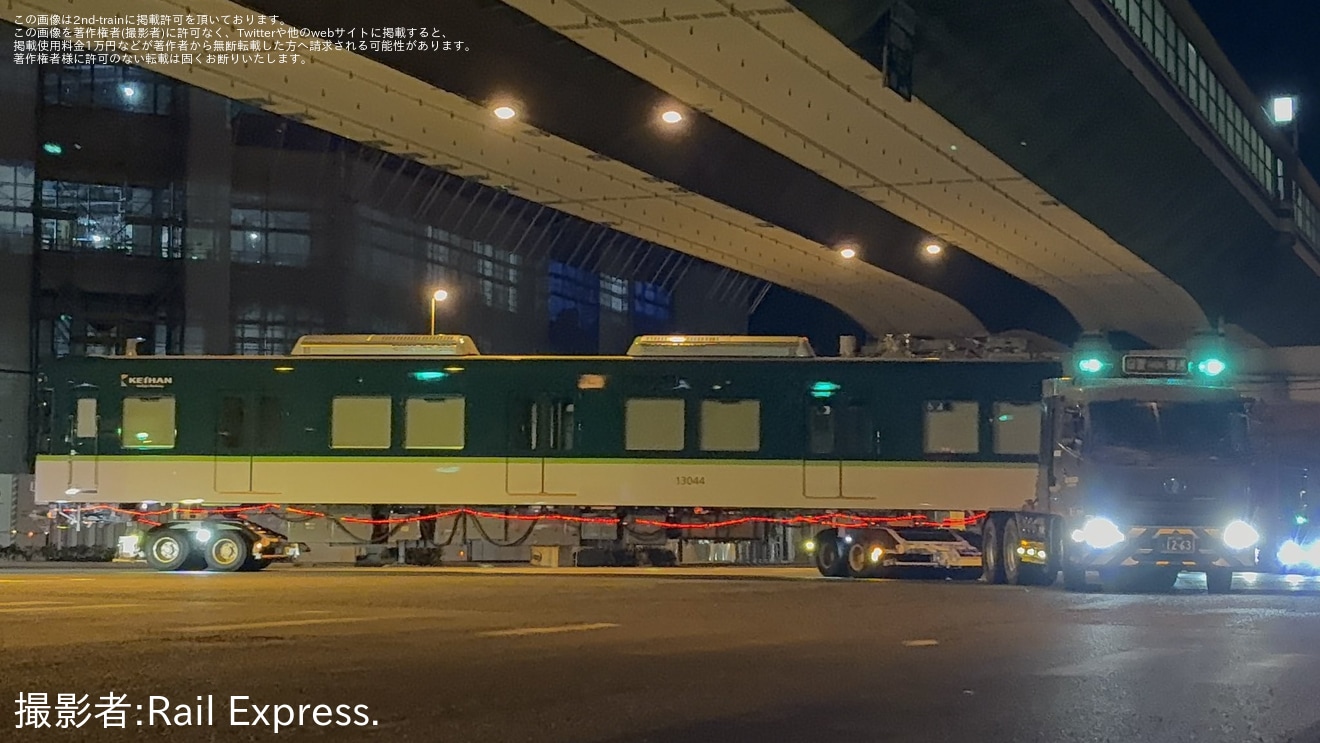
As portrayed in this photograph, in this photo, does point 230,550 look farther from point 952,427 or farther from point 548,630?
point 548,630

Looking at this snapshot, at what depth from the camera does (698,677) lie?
37.4 ft

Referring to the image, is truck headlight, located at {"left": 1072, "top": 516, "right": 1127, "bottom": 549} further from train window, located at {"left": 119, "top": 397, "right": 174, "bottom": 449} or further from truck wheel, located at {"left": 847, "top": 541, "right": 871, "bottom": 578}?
train window, located at {"left": 119, "top": 397, "right": 174, "bottom": 449}

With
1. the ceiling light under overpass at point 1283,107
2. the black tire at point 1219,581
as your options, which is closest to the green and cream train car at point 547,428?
the black tire at point 1219,581

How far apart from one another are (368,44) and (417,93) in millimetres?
3970

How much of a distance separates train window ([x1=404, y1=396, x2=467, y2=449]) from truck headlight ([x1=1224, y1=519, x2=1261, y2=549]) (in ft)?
40.5

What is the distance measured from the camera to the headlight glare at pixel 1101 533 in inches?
843

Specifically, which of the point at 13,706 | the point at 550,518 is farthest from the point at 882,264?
the point at 13,706

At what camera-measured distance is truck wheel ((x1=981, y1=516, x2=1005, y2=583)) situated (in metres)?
24.9

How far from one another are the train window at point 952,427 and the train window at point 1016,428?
32 cm

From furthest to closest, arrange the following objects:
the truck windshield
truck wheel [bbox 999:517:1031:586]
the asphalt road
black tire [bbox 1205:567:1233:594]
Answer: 1. truck wheel [bbox 999:517:1031:586]
2. black tire [bbox 1205:567:1233:594]
3. the truck windshield
4. the asphalt road

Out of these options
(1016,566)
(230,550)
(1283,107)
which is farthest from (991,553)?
(1283,107)

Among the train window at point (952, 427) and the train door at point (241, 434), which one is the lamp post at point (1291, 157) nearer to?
the train window at point (952, 427)

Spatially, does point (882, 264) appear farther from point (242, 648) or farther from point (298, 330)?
point (242, 648)

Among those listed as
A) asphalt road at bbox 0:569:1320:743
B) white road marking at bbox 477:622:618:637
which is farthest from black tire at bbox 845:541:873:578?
white road marking at bbox 477:622:618:637
